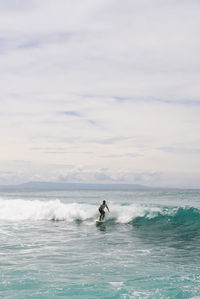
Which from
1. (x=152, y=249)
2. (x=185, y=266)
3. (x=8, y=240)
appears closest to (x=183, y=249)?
(x=152, y=249)

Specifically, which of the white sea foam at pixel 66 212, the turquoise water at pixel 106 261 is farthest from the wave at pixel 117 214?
the turquoise water at pixel 106 261

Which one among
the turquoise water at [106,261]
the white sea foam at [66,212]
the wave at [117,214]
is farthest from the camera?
the white sea foam at [66,212]

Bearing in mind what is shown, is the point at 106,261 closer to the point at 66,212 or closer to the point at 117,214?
the point at 117,214

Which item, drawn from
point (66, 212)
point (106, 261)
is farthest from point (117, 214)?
point (106, 261)

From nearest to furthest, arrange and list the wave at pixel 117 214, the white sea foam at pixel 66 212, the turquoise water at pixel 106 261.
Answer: the turquoise water at pixel 106 261 → the wave at pixel 117 214 → the white sea foam at pixel 66 212

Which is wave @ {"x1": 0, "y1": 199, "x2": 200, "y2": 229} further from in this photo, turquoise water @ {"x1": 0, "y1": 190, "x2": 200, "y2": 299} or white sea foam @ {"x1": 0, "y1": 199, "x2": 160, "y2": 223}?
turquoise water @ {"x1": 0, "y1": 190, "x2": 200, "y2": 299}

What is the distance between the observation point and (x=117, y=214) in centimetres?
2941

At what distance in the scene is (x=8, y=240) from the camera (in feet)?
57.9

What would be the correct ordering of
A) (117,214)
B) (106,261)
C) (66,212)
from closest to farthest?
1. (106,261)
2. (117,214)
3. (66,212)

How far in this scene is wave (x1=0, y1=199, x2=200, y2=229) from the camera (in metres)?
25.6

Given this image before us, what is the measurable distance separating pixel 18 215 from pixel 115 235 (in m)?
15.7

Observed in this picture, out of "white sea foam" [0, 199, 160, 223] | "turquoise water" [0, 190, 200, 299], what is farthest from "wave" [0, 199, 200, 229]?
"turquoise water" [0, 190, 200, 299]

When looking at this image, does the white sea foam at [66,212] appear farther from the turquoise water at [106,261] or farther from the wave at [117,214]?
the turquoise water at [106,261]

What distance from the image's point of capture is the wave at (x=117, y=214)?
25.6 m
